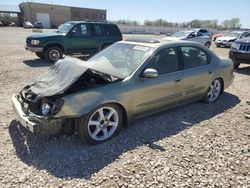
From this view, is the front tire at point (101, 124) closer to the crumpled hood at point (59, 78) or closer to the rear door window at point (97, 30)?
the crumpled hood at point (59, 78)

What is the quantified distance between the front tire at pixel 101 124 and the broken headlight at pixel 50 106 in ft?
1.27

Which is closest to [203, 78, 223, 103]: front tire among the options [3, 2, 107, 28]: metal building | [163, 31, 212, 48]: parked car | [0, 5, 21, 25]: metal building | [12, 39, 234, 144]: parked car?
[12, 39, 234, 144]: parked car

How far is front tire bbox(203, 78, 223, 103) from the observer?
556 cm

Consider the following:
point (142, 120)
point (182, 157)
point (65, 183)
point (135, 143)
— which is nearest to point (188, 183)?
point (182, 157)

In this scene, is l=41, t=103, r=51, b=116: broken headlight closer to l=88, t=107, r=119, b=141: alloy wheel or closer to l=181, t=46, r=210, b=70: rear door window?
l=88, t=107, r=119, b=141: alloy wheel

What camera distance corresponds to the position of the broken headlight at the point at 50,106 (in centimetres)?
330

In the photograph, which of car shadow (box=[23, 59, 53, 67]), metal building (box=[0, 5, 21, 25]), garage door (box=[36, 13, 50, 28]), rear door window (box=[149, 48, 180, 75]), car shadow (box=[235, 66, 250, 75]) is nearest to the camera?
rear door window (box=[149, 48, 180, 75])

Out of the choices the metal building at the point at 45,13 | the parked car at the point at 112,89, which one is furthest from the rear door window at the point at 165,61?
the metal building at the point at 45,13

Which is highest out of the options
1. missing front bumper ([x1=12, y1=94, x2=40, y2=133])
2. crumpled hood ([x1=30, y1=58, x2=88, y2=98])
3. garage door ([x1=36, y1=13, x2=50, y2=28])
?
garage door ([x1=36, y1=13, x2=50, y2=28])

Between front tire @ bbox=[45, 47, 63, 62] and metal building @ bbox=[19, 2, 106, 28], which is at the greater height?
metal building @ bbox=[19, 2, 106, 28]

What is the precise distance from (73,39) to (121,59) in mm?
6942

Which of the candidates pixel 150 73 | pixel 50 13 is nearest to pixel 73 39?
pixel 150 73

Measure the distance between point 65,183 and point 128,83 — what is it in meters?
1.76

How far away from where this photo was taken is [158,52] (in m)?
4.32
